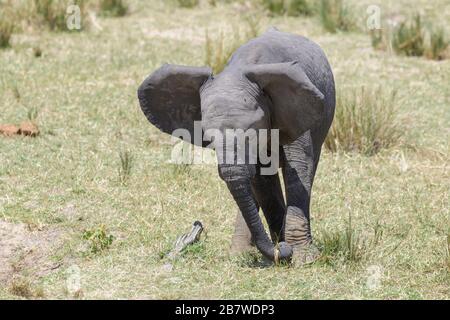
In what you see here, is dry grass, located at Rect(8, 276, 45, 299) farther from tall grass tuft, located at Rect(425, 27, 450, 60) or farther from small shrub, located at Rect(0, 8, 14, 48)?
tall grass tuft, located at Rect(425, 27, 450, 60)

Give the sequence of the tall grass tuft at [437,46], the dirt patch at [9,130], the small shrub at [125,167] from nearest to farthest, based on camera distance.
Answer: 1. the small shrub at [125,167]
2. the dirt patch at [9,130]
3. the tall grass tuft at [437,46]

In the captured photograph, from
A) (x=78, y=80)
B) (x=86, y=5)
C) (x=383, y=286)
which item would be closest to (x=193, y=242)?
(x=383, y=286)

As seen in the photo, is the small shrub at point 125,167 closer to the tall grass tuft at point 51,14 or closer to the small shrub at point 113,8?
the tall grass tuft at point 51,14

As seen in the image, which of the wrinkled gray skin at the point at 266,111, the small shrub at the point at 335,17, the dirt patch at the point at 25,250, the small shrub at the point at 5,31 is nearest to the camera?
the wrinkled gray skin at the point at 266,111

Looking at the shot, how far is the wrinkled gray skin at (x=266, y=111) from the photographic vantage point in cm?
500

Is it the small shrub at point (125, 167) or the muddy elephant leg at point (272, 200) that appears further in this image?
the small shrub at point (125, 167)

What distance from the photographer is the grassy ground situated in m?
5.57

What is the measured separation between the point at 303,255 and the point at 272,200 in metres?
0.47

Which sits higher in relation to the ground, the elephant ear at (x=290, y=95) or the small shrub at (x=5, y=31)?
the elephant ear at (x=290, y=95)

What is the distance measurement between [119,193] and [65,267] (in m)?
1.33

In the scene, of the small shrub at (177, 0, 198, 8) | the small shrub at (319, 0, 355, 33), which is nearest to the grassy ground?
the small shrub at (319, 0, 355, 33)

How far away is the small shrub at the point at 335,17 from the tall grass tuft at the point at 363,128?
4.24m

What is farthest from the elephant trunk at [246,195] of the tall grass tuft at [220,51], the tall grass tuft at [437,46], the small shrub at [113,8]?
the small shrub at [113,8]
